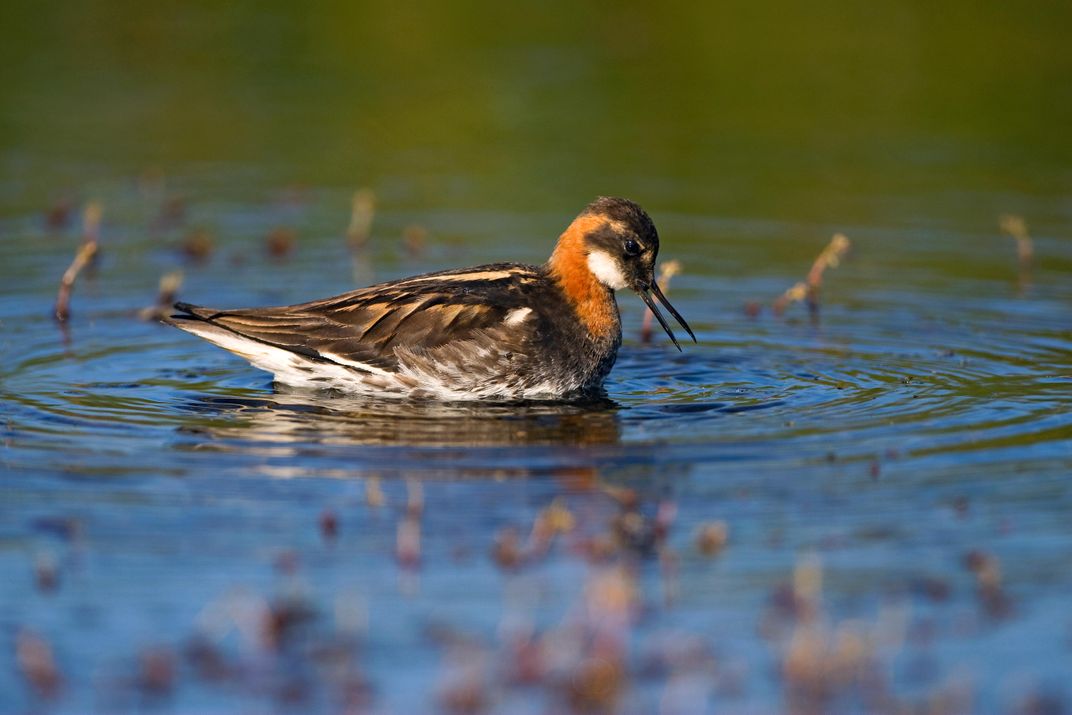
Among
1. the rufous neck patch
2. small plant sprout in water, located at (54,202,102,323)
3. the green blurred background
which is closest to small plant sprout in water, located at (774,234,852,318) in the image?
the rufous neck patch

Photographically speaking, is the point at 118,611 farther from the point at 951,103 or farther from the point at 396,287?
the point at 951,103

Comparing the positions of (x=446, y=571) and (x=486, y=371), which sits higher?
(x=486, y=371)

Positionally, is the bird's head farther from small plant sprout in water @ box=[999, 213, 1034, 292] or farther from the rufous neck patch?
small plant sprout in water @ box=[999, 213, 1034, 292]

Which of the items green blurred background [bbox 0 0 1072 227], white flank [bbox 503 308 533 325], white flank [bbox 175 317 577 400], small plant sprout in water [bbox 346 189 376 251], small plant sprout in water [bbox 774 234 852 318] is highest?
green blurred background [bbox 0 0 1072 227]

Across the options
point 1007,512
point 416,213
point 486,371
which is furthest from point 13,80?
point 1007,512

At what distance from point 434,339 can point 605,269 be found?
4.55 ft

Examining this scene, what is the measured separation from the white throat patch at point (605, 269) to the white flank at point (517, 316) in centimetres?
67

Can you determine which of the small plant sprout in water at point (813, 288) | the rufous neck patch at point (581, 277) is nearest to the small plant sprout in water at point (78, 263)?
the rufous neck patch at point (581, 277)

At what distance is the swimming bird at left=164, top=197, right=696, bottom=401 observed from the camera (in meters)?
10.6

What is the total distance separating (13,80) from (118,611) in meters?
13.8

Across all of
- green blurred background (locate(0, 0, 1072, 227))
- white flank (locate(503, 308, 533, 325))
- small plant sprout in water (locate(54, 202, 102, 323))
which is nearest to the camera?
white flank (locate(503, 308, 533, 325))

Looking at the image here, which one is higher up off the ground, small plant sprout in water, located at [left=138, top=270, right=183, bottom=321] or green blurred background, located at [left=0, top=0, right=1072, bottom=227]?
green blurred background, located at [left=0, top=0, right=1072, bottom=227]

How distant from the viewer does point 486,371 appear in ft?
34.7

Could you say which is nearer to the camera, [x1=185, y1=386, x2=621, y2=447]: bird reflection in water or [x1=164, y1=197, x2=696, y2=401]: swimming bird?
[x1=185, y1=386, x2=621, y2=447]: bird reflection in water
